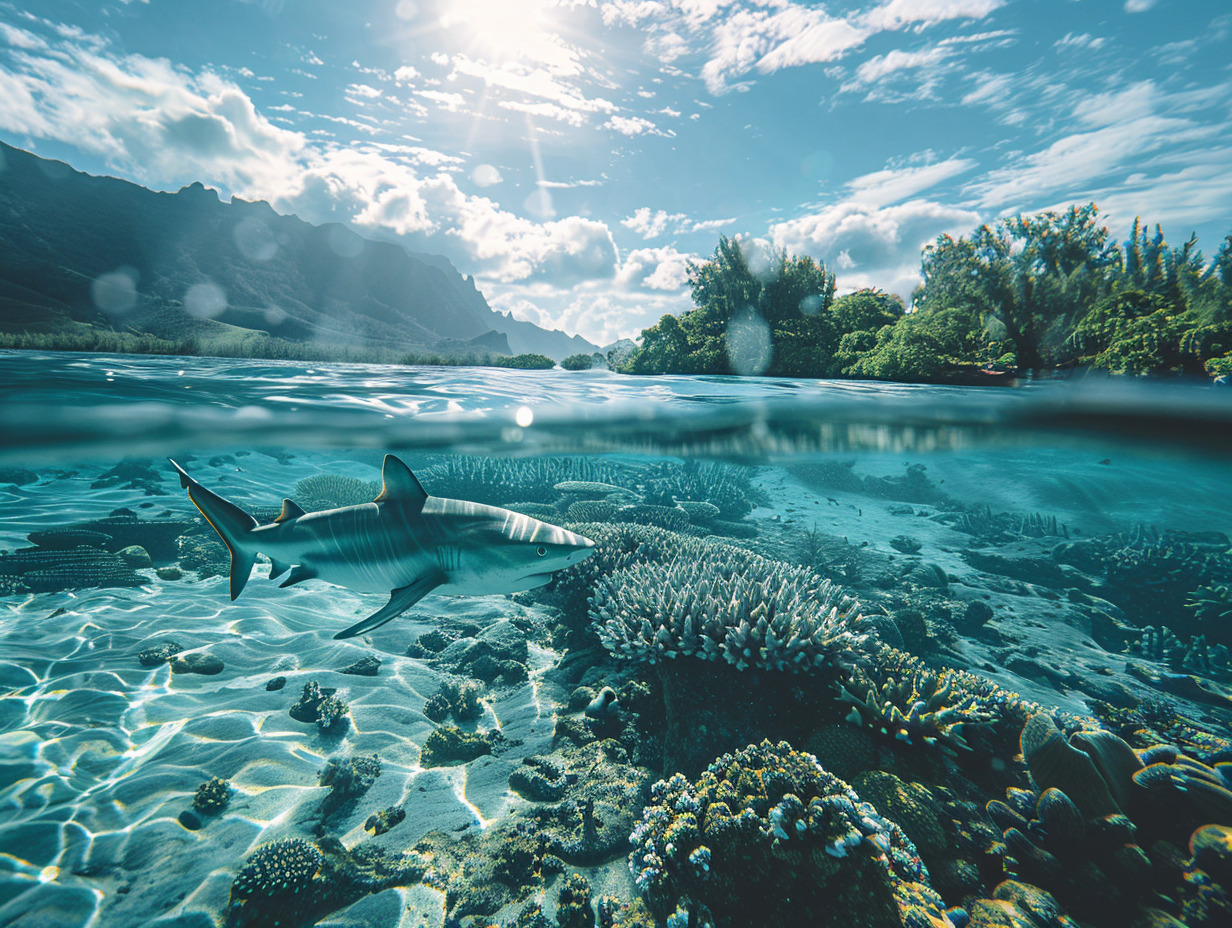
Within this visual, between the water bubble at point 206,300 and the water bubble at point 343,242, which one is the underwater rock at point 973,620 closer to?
the water bubble at point 206,300

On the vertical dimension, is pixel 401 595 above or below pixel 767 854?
above

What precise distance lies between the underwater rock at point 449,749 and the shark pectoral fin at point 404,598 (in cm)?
292

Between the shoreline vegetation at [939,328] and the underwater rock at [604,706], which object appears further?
the shoreline vegetation at [939,328]

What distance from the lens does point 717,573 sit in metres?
5.91

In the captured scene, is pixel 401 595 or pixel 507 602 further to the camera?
pixel 507 602

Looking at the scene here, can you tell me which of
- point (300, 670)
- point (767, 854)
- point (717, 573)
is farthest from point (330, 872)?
point (717, 573)

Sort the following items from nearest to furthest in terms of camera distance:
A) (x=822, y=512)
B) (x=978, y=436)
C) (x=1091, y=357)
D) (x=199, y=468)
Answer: (x=1091, y=357)
(x=978, y=436)
(x=822, y=512)
(x=199, y=468)

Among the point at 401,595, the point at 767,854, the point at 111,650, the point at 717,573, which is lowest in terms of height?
the point at 111,650

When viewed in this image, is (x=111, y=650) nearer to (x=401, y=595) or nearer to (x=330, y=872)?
(x=330, y=872)

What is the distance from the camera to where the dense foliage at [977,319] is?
11188 millimetres

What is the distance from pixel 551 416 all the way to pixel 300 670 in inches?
396

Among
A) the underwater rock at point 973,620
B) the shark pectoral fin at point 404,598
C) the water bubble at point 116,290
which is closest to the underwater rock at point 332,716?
the shark pectoral fin at point 404,598

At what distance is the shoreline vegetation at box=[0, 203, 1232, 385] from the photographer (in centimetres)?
1140

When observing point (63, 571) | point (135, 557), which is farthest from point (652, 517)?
point (63, 571)
